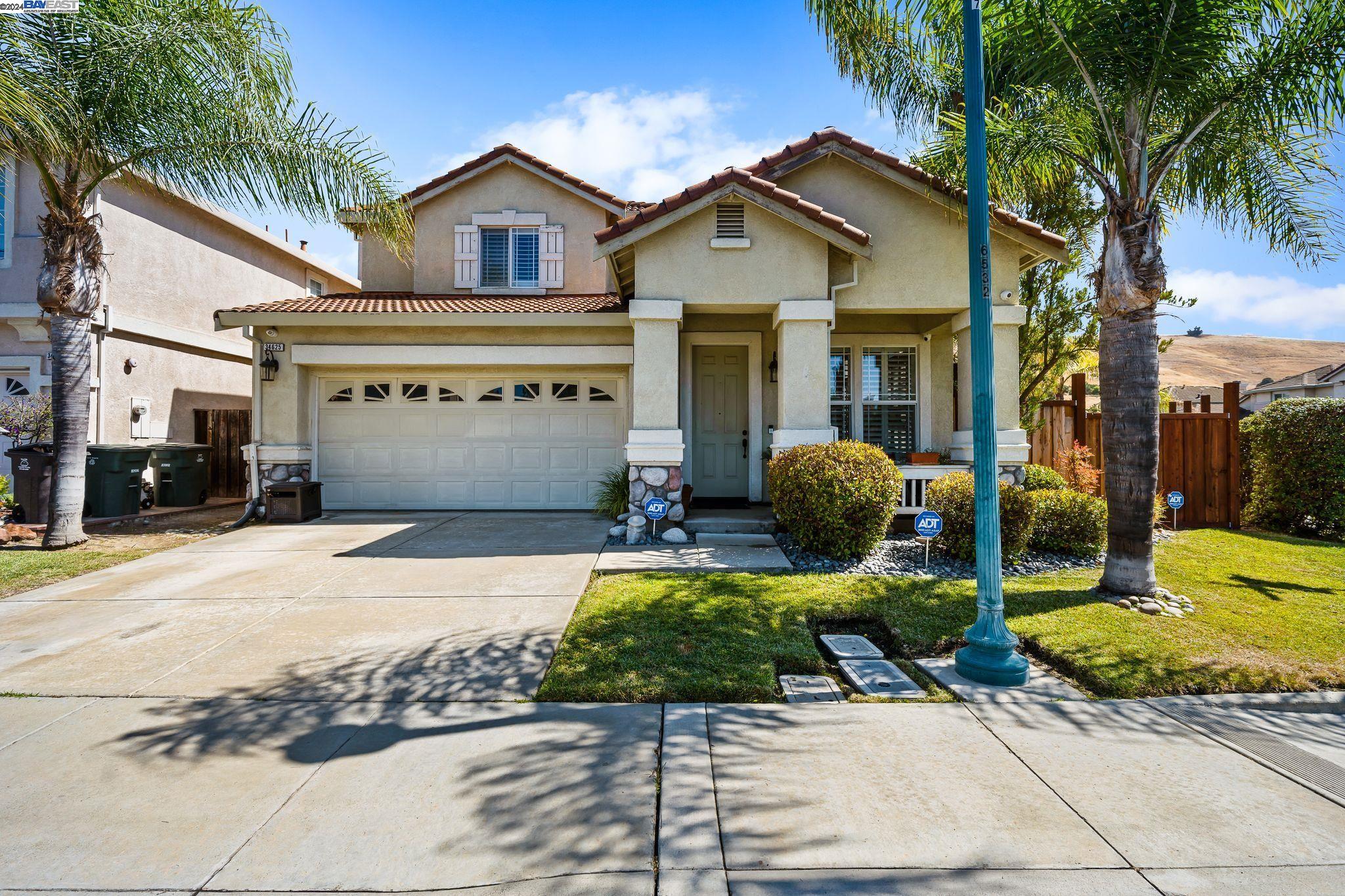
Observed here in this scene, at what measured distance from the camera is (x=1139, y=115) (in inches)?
226

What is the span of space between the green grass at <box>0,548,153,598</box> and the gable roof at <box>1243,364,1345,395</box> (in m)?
38.2

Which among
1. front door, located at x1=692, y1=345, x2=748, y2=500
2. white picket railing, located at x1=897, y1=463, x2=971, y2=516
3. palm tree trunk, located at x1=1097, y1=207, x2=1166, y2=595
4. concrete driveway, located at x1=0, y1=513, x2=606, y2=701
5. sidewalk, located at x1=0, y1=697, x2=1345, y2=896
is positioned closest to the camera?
sidewalk, located at x1=0, y1=697, x2=1345, y2=896

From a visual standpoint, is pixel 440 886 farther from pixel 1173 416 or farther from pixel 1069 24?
pixel 1173 416

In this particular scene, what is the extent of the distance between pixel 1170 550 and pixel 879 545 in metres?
3.40

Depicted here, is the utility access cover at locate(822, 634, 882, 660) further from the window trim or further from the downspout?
the downspout

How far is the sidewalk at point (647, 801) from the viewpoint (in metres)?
2.33


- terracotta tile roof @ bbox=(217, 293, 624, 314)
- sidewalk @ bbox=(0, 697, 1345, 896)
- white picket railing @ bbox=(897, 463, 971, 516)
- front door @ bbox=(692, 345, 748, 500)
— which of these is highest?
terracotta tile roof @ bbox=(217, 293, 624, 314)

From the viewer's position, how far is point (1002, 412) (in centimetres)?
872

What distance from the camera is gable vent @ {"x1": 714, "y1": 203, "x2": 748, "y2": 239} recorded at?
8.52 m

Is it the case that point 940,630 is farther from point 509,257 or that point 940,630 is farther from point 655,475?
point 509,257

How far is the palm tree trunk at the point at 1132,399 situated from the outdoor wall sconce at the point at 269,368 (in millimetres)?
11067

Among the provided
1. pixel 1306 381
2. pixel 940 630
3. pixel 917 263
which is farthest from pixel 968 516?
pixel 1306 381

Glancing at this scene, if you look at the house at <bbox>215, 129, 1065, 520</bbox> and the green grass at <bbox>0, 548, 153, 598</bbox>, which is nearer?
the green grass at <bbox>0, 548, 153, 598</bbox>

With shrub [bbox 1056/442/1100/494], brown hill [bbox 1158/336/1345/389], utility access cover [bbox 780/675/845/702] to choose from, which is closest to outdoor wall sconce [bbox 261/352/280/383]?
utility access cover [bbox 780/675/845/702]
